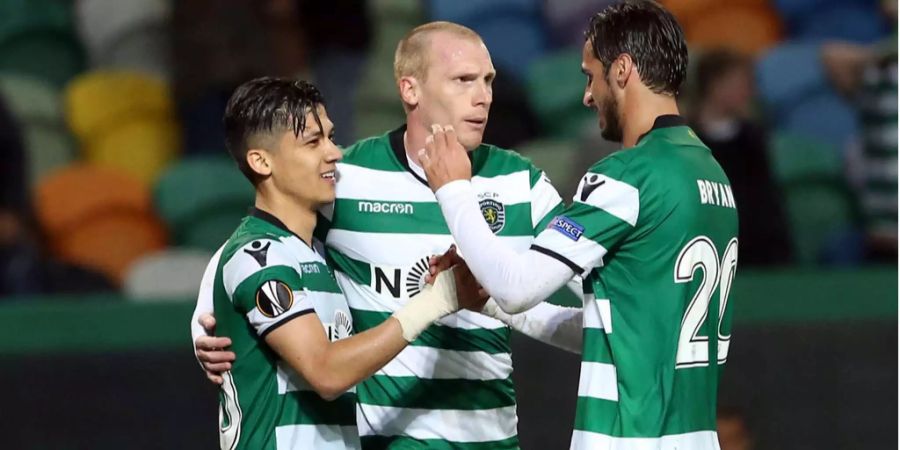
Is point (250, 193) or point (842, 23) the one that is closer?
point (250, 193)

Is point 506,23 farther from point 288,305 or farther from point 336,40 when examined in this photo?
point 288,305

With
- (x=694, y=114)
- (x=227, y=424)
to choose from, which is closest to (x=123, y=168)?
(x=694, y=114)

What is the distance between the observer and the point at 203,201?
21.6ft

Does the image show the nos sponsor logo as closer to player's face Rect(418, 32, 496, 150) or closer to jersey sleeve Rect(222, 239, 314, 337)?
player's face Rect(418, 32, 496, 150)

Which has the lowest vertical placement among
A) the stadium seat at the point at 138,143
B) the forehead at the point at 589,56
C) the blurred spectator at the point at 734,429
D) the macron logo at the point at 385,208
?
the blurred spectator at the point at 734,429

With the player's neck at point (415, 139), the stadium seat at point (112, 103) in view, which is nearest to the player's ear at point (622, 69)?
the player's neck at point (415, 139)

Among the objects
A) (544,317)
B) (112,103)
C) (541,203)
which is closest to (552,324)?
(544,317)

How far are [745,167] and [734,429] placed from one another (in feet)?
3.64

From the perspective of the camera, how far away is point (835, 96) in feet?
23.2

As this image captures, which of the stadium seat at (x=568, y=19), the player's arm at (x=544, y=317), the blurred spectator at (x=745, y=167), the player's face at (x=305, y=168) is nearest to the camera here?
the player's face at (x=305, y=168)

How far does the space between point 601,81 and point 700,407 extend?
792mm

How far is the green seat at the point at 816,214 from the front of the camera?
6.65 meters

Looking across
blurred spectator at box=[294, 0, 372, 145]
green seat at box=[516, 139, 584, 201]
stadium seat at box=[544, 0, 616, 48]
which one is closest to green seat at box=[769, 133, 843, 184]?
green seat at box=[516, 139, 584, 201]

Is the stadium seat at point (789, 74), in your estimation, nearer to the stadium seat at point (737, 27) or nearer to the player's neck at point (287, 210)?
the stadium seat at point (737, 27)
